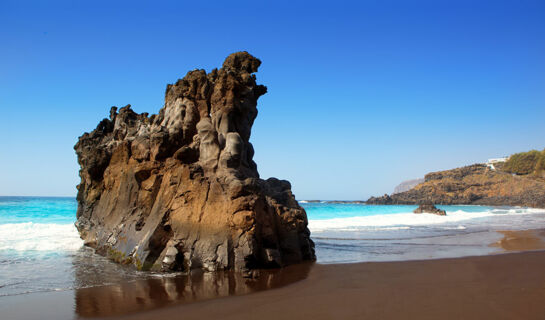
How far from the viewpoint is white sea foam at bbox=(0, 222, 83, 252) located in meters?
12.6

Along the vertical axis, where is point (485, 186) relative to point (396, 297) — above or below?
above

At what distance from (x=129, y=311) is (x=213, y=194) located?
12.0ft

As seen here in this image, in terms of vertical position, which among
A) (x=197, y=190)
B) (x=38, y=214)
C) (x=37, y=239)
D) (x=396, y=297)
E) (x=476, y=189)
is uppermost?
(x=197, y=190)

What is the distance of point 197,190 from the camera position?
29.5ft

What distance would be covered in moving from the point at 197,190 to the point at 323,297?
423 centimetres

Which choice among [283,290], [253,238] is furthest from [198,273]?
[283,290]

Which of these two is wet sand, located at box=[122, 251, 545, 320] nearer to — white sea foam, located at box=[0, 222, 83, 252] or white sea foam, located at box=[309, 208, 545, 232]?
white sea foam, located at box=[0, 222, 83, 252]

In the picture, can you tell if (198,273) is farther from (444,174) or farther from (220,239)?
(444,174)

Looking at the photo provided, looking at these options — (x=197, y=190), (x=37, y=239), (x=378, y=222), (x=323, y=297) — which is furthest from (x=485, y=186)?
(x=323, y=297)

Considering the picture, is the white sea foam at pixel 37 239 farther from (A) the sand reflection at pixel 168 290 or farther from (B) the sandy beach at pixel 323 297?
(B) the sandy beach at pixel 323 297

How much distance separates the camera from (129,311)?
18.1ft

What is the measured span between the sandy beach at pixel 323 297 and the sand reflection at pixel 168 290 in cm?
2

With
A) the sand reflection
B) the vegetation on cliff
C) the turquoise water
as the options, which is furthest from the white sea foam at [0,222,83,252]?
the vegetation on cliff

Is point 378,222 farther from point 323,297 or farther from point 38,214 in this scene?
point 38,214
